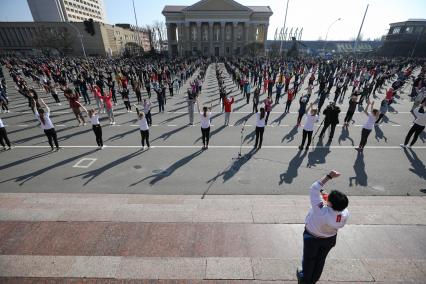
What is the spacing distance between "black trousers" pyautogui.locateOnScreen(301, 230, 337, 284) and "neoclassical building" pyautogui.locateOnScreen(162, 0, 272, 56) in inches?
3384

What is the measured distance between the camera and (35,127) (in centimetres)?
1246

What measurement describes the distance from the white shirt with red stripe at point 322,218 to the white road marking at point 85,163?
8115 millimetres

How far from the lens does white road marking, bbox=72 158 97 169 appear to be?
8.23 metres

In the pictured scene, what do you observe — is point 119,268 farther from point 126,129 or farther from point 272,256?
point 126,129

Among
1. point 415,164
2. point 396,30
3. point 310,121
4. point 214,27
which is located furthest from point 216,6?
point 415,164

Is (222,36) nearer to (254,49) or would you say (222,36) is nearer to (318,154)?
(254,49)

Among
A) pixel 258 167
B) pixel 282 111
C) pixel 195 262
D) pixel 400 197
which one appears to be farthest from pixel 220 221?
pixel 282 111

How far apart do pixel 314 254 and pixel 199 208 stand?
2.97m

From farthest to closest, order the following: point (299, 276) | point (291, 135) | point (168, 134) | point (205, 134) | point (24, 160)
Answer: point (168, 134), point (291, 135), point (205, 134), point (24, 160), point (299, 276)

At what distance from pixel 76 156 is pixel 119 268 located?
6.94 metres

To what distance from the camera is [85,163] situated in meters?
8.45

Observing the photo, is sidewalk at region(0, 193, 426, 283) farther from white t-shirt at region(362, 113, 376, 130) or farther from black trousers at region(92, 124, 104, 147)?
black trousers at region(92, 124, 104, 147)

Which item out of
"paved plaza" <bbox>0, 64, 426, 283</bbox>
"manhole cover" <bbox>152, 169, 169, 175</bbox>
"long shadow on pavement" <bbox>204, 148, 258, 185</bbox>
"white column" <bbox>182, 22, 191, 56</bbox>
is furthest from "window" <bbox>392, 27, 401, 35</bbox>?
"manhole cover" <bbox>152, 169, 169, 175</bbox>

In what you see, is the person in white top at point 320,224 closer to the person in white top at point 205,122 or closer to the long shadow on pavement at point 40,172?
the person in white top at point 205,122
